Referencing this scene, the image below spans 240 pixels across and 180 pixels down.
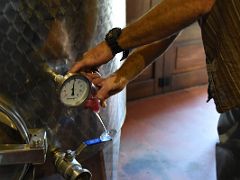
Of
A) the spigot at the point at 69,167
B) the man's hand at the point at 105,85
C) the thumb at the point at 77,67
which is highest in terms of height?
the thumb at the point at 77,67

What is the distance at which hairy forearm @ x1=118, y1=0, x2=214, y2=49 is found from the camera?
85 cm

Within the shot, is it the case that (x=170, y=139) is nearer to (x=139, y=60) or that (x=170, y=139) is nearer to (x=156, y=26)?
(x=139, y=60)

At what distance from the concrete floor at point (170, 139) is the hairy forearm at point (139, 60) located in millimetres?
1036

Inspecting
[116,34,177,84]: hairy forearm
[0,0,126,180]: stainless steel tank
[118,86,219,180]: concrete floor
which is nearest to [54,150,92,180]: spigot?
[0,0,126,180]: stainless steel tank

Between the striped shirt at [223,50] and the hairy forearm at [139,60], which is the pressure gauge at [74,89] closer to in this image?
the hairy forearm at [139,60]

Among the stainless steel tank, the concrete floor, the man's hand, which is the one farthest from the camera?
the concrete floor

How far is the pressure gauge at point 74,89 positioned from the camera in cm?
91

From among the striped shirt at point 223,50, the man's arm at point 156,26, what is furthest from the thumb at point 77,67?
the striped shirt at point 223,50

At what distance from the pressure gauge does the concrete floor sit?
1.17 metres

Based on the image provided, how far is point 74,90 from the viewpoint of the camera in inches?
36.3

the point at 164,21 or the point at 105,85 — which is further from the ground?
the point at 164,21

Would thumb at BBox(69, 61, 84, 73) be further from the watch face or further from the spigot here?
the spigot

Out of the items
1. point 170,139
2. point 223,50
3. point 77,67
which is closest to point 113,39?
point 77,67

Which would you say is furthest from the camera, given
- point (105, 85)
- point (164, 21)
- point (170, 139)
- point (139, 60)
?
point (170, 139)
